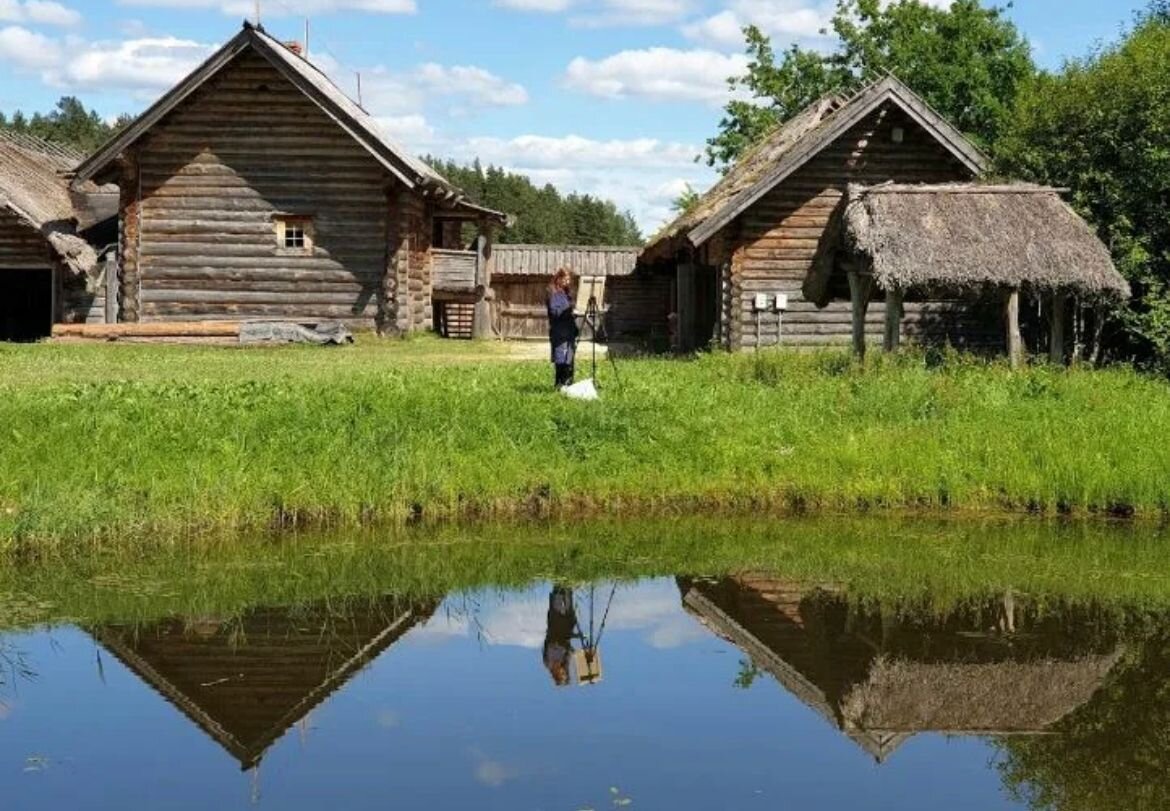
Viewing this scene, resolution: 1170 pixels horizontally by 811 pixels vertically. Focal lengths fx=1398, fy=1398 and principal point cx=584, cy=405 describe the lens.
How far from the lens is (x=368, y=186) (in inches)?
1119

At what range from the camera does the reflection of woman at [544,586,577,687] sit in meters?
8.98

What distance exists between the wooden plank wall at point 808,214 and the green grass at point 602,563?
13644 millimetres

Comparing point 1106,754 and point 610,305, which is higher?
point 610,305

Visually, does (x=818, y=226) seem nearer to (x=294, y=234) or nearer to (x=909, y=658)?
(x=294, y=234)

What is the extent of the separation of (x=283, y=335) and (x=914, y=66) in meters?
30.1

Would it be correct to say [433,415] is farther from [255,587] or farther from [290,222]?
[290,222]

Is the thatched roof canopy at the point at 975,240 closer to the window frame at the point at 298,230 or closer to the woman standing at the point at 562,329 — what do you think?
the woman standing at the point at 562,329

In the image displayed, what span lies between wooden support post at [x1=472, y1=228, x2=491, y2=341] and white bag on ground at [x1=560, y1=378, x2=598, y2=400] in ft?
56.1

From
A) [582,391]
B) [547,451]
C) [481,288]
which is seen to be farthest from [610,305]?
[547,451]

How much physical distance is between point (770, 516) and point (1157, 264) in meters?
11.5

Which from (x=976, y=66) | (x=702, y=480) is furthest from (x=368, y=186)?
(x=976, y=66)

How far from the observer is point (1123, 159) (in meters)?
22.2

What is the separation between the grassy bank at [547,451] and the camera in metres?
12.4

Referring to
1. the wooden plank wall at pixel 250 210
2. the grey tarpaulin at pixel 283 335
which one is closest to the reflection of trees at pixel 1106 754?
the grey tarpaulin at pixel 283 335
